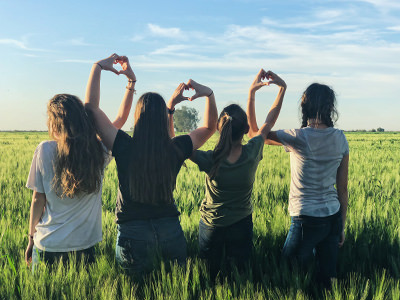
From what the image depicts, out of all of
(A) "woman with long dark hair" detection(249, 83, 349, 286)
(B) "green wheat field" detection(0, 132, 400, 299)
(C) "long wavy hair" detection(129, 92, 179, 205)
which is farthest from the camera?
(A) "woman with long dark hair" detection(249, 83, 349, 286)

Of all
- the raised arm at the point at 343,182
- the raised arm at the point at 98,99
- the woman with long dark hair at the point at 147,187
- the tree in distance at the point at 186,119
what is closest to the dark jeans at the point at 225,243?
the woman with long dark hair at the point at 147,187

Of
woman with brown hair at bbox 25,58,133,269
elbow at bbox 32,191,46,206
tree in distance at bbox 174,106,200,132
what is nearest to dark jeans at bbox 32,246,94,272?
woman with brown hair at bbox 25,58,133,269

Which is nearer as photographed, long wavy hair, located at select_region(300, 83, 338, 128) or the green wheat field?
the green wheat field

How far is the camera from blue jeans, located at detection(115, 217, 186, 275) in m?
2.32

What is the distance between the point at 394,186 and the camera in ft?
22.5

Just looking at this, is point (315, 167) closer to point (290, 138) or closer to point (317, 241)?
point (290, 138)

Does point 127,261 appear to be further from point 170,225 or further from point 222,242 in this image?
point 222,242

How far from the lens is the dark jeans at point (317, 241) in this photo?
262 cm

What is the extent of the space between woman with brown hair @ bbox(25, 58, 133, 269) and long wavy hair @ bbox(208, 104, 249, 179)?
79 centimetres

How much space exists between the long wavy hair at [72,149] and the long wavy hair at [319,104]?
158 cm

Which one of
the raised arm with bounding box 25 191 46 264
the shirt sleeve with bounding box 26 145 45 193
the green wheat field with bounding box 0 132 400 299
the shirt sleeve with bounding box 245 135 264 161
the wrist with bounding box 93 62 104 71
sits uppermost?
the wrist with bounding box 93 62 104 71

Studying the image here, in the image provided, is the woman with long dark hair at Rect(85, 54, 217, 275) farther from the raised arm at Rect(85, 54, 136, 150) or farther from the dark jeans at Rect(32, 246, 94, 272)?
the dark jeans at Rect(32, 246, 94, 272)

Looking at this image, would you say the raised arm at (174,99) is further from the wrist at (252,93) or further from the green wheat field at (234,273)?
the green wheat field at (234,273)

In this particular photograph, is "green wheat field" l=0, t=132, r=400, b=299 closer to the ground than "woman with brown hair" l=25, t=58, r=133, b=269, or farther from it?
closer to the ground
